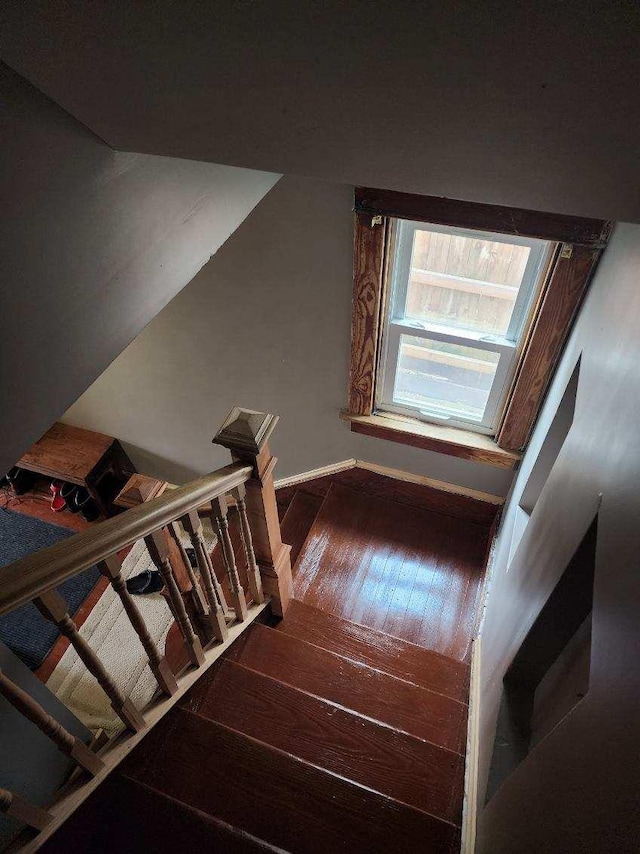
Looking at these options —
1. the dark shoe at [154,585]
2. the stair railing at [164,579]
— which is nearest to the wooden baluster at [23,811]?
the stair railing at [164,579]

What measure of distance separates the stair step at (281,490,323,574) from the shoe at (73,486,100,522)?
166 centimetres

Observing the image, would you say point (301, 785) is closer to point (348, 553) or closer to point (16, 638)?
point (348, 553)

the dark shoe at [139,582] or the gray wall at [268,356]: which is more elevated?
the gray wall at [268,356]

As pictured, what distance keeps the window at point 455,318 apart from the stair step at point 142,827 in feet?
6.06

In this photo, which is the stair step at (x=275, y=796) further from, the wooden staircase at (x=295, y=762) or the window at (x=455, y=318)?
the window at (x=455, y=318)

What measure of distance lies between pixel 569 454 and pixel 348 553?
1.70m

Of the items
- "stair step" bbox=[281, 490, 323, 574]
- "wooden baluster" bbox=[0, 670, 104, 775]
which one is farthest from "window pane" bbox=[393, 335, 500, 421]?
"wooden baluster" bbox=[0, 670, 104, 775]

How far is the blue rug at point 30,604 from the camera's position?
3055 millimetres

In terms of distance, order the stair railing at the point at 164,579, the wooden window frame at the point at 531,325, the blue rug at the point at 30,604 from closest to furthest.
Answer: the stair railing at the point at 164,579
the wooden window frame at the point at 531,325
the blue rug at the point at 30,604

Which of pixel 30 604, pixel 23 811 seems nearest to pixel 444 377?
pixel 23 811

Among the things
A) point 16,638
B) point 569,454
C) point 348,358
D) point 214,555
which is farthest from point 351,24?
point 16,638

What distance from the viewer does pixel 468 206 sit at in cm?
171

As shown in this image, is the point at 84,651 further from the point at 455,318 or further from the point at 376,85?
the point at 455,318

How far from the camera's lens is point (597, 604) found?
72 centimetres
